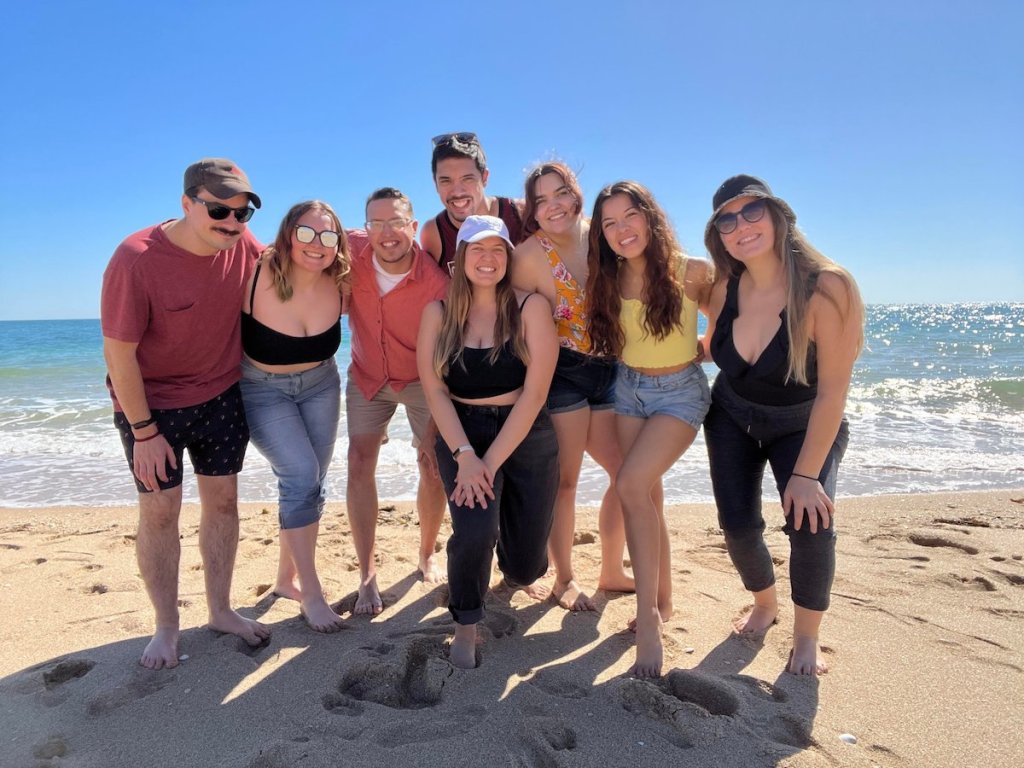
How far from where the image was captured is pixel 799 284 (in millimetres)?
3086

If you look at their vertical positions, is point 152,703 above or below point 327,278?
below

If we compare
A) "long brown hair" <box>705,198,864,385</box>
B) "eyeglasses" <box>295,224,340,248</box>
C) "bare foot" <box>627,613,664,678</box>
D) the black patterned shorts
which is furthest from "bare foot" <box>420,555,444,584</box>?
"long brown hair" <box>705,198,864,385</box>

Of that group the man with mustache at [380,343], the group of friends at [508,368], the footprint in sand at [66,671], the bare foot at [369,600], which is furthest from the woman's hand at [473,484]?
the footprint in sand at [66,671]

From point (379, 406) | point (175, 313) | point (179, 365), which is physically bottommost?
point (379, 406)

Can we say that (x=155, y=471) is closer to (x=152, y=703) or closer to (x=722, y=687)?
(x=152, y=703)

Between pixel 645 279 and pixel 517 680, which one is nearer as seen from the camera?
pixel 517 680

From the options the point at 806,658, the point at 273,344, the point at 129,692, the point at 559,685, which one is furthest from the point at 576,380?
the point at 129,692

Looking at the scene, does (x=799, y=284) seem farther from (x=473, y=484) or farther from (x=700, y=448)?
(x=700, y=448)

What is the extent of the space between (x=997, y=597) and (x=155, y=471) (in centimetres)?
489

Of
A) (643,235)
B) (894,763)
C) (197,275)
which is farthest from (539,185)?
(894,763)

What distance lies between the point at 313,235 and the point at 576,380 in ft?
5.40

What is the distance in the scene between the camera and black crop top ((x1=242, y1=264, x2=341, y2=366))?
3.59 m

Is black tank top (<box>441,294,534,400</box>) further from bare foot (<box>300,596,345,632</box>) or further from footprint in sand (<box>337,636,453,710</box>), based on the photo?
bare foot (<box>300,596,345,632</box>)

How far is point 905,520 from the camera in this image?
18.5 feet
